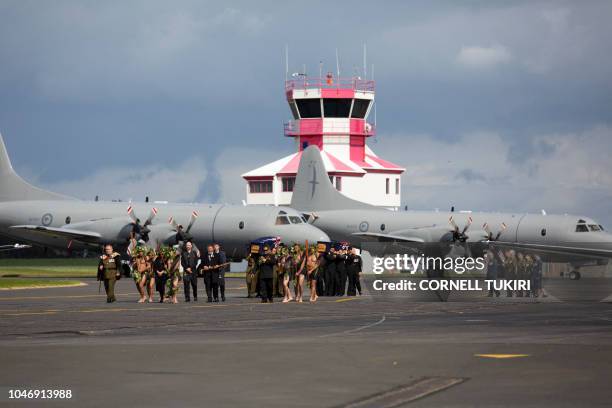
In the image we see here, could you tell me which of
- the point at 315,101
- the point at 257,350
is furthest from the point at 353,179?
the point at 257,350

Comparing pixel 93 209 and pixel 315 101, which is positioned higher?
pixel 315 101

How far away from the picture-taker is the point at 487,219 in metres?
70.8

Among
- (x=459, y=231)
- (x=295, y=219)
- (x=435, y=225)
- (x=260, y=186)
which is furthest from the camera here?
(x=260, y=186)

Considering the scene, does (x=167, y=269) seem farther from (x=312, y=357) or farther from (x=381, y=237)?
(x=381, y=237)

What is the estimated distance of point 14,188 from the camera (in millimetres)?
76562

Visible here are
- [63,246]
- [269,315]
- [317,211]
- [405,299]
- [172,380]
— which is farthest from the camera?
[317,211]

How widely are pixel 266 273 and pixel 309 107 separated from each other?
70.2 meters

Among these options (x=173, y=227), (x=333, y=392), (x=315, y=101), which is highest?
(x=315, y=101)

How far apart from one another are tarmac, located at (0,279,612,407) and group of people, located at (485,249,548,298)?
439 centimetres

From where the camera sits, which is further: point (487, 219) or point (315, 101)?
point (315, 101)

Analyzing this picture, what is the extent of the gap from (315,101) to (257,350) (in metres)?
88.4

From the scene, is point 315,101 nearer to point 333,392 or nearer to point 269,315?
point 269,315

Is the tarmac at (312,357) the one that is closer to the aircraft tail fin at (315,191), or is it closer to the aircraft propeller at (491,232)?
the aircraft propeller at (491,232)

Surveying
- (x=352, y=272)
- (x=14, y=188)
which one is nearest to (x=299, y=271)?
(x=352, y=272)
